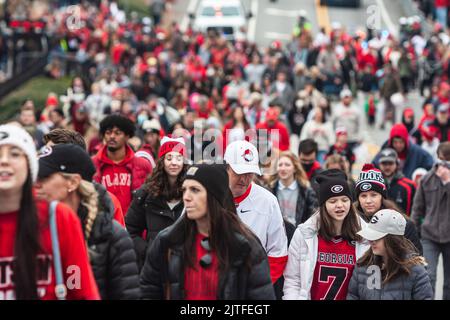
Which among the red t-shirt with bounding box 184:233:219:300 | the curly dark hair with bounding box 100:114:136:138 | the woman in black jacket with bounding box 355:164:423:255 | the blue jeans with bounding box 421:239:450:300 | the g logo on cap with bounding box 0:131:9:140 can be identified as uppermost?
the curly dark hair with bounding box 100:114:136:138

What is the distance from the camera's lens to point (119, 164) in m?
10.4

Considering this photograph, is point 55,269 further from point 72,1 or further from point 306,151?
point 72,1

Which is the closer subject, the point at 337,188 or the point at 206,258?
the point at 206,258

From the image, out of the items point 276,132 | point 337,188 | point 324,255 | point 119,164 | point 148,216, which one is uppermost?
point 276,132

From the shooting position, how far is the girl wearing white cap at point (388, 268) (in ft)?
23.7

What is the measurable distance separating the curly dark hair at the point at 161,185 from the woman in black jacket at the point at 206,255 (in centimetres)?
305

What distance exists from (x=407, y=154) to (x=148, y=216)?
5.54 meters

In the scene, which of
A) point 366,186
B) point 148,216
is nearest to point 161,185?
point 148,216

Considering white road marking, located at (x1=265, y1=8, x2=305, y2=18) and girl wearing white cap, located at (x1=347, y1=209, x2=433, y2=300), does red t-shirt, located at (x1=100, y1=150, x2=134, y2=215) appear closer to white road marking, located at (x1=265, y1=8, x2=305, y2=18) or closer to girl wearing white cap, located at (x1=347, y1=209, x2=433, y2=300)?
girl wearing white cap, located at (x1=347, y1=209, x2=433, y2=300)

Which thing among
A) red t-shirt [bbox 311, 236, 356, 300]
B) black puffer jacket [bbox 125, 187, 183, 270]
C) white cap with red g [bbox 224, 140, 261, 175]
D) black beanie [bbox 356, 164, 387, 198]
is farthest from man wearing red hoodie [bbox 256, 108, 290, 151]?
red t-shirt [bbox 311, 236, 356, 300]

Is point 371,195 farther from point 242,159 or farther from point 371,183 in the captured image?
point 242,159

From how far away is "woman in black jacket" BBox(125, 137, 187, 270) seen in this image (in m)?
9.12

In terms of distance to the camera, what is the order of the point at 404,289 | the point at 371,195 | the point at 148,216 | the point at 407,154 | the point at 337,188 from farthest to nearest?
1. the point at 407,154
2. the point at 371,195
3. the point at 148,216
4. the point at 337,188
5. the point at 404,289
